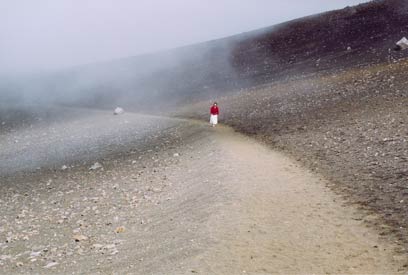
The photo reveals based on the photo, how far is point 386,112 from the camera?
1919 cm

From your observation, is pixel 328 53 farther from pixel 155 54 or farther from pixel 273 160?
pixel 155 54

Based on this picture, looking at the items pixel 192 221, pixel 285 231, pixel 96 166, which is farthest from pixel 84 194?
pixel 285 231

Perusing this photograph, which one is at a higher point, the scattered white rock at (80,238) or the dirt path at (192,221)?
the dirt path at (192,221)

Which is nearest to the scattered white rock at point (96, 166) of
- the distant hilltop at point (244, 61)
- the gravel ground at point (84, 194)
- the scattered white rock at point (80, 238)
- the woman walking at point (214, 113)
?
the gravel ground at point (84, 194)

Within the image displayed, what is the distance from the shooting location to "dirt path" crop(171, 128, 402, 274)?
28.1 feet

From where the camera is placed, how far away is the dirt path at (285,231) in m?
8.58

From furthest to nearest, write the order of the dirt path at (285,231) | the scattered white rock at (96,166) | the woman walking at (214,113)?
the woman walking at (214,113)
the scattered white rock at (96,166)
the dirt path at (285,231)

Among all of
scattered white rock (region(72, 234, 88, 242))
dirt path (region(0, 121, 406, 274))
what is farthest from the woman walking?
scattered white rock (region(72, 234, 88, 242))

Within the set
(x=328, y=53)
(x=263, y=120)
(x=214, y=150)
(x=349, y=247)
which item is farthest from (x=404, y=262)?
(x=328, y=53)

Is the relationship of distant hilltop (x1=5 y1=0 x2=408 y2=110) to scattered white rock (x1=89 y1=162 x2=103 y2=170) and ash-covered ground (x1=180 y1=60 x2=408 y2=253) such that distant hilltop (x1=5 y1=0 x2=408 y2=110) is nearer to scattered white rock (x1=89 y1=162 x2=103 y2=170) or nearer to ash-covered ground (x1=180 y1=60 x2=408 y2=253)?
ash-covered ground (x1=180 y1=60 x2=408 y2=253)

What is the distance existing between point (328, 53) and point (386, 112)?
22.3 metres

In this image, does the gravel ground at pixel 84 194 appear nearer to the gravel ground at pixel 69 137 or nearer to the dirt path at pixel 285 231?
the gravel ground at pixel 69 137

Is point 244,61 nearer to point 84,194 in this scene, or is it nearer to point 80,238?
point 84,194

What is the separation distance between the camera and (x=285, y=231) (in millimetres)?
10250
